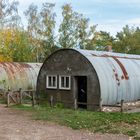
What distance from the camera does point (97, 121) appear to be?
17953 mm

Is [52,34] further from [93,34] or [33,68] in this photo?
[33,68]

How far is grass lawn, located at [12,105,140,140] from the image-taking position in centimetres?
1585

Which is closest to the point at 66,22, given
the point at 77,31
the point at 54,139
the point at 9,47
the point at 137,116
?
the point at 77,31

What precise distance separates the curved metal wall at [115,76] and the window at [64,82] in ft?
7.15

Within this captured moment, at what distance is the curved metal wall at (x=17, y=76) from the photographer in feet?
119

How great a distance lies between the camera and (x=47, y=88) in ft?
95.1

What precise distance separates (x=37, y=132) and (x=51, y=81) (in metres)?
13.4

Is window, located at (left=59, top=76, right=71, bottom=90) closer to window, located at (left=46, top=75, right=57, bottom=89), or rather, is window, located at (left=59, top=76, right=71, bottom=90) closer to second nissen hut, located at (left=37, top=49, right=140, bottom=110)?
second nissen hut, located at (left=37, top=49, right=140, bottom=110)

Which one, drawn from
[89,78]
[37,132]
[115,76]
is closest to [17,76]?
[89,78]

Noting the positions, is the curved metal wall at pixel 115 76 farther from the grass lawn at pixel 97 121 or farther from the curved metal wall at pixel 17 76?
the curved metal wall at pixel 17 76

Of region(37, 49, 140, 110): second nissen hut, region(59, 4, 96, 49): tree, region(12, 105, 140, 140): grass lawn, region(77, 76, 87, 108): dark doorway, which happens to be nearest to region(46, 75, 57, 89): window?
region(37, 49, 140, 110): second nissen hut

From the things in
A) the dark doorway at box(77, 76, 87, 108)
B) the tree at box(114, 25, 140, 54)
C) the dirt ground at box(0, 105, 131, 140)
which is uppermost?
the tree at box(114, 25, 140, 54)

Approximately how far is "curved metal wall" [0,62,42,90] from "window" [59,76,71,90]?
8448mm

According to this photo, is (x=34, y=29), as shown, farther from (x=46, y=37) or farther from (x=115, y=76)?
(x=115, y=76)
